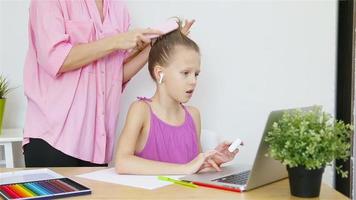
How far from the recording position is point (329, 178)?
216cm

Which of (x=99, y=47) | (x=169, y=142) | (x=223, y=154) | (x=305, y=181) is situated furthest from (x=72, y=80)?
(x=305, y=181)

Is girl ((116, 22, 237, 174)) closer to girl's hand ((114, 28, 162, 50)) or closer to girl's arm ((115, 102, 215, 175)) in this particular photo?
girl's arm ((115, 102, 215, 175))

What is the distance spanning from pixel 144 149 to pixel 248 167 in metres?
0.40

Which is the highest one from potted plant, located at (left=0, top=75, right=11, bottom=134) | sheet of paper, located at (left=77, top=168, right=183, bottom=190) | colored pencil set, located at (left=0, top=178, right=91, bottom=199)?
potted plant, located at (left=0, top=75, right=11, bottom=134)

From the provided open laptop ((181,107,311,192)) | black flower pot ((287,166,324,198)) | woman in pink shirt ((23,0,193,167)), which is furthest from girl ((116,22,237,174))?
black flower pot ((287,166,324,198))

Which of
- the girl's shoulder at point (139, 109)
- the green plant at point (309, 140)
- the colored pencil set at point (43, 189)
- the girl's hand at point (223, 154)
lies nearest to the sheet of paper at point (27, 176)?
the colored pencil set at point (43, 189)

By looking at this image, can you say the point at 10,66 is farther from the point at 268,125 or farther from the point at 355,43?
the point at 355,43

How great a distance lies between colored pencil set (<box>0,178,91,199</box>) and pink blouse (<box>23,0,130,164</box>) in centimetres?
42

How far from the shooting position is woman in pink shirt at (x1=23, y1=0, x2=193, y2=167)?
1472 mm

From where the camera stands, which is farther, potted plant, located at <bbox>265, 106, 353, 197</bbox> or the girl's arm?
the girl's arm

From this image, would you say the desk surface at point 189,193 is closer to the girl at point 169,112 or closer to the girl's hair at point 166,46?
the girl at point 169,112

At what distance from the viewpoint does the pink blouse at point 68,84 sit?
1.47m

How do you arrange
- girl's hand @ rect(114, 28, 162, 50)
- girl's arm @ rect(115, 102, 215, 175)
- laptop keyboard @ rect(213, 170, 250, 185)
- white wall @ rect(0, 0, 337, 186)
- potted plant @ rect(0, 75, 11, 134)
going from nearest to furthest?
laptop keyboard @ rect(213, 170, 250, 185), girl's arm @ rect(115, 102, 215, 175), girl's hand @ rect(114, 28, 162, 50), potted plant @ rect(0, 75, 11, 134), white wall @ rect(0, 0, 337, 186)

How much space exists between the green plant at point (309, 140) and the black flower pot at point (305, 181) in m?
0.02
